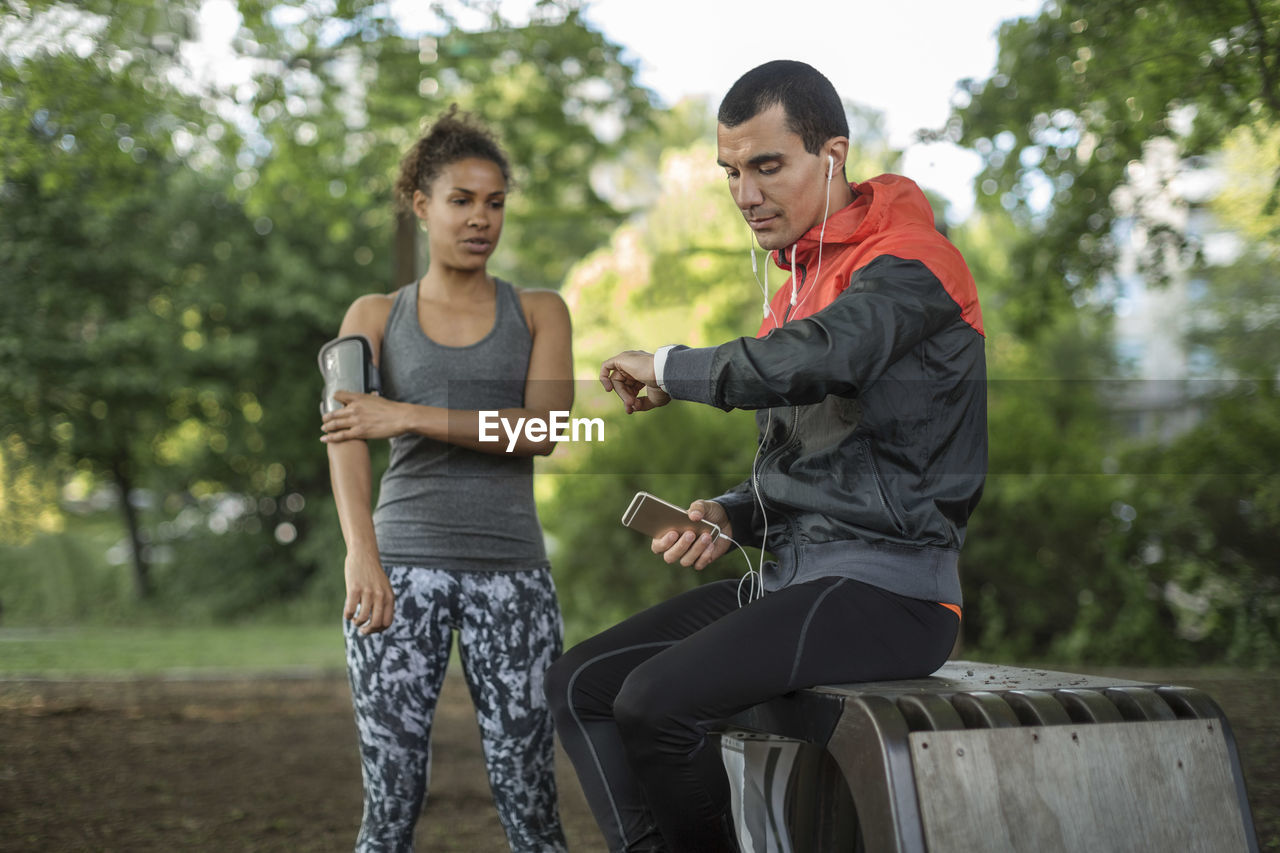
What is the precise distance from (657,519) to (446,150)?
1.35 metres

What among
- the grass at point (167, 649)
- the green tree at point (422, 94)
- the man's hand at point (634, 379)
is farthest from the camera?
the grass at point (167, 649)

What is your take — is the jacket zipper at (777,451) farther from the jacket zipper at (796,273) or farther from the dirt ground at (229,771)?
the dirt ground at (229,771)

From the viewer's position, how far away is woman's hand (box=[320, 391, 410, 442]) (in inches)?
118

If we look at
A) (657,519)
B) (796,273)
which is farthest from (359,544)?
(796,273)

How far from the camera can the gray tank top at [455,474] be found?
3.19 meters

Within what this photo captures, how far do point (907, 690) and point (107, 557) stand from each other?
57.4 ft

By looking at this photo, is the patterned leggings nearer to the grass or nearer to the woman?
Result: the woman

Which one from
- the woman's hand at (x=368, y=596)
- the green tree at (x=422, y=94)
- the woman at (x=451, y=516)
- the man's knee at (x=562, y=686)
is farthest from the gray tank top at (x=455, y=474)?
the green tree at (x=422, y=94)

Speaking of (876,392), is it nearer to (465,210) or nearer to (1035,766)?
(1035,766)

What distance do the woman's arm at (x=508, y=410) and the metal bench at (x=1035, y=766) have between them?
49.6 inches

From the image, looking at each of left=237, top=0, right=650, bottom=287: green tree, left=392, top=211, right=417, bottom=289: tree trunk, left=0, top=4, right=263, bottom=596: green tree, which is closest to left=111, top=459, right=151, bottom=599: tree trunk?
left=0, top=4, right=263, bottom=596: green tree

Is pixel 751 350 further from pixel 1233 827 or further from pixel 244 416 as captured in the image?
pixel 244 416

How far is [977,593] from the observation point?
9.38 m

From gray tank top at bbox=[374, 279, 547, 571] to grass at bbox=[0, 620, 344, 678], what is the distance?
24.3ft
